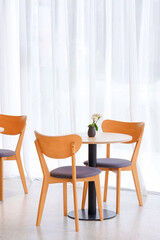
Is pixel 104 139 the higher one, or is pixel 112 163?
pixel 104 139

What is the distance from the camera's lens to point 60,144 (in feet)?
11.1

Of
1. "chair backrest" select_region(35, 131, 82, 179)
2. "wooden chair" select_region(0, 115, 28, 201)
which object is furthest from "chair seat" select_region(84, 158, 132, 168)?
"wooden chair" select_region(0, 115, 28, 201)

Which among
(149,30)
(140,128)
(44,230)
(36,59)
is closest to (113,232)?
(44,230)

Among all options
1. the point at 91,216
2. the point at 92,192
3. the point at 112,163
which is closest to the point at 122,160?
the point at 112,163

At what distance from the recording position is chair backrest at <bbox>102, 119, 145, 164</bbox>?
164 inches

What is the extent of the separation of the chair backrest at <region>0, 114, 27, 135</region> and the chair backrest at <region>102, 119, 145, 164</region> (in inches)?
37.3

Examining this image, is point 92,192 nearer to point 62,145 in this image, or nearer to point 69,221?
point 69,221

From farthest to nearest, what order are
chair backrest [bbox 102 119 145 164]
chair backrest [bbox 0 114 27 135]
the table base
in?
chair backrest [bbox 0 114 27 135] < chair backrest [bbox 102 119 145 164] < the table base

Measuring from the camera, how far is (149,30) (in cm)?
462

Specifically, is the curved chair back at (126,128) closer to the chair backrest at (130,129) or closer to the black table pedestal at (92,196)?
the chair backrest at (130,129)

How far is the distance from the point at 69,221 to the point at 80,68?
2074 millimetres

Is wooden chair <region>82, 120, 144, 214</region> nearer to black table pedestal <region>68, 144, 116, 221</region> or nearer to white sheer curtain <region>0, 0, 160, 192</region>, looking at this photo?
black table pedestal <region>68, 144, 116, 221</region>

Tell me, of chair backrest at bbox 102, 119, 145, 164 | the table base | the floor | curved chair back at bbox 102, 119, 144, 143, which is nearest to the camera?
the floor

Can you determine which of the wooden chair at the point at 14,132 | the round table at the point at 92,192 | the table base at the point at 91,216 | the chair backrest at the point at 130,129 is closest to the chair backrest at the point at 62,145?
the round table at the point at 92,192
